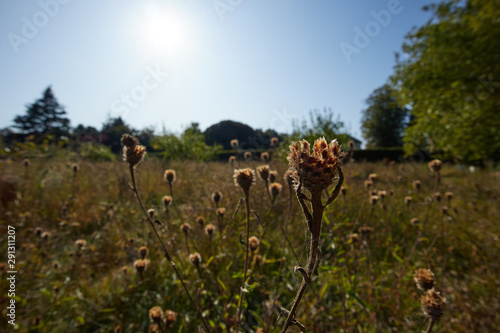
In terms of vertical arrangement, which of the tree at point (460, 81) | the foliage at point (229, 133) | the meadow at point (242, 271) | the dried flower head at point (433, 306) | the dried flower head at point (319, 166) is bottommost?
the meadow at point (242, 271)

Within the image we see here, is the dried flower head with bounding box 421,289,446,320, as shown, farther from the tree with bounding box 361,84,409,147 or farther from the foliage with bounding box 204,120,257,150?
the tree with bounding box 361,84,409,147

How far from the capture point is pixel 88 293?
6.42ft

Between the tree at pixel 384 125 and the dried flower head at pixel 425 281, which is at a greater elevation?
the tree at pixel 384 125

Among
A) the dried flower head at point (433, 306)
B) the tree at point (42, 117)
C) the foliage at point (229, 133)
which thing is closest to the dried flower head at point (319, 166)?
the dried flower head at point (433, 306)

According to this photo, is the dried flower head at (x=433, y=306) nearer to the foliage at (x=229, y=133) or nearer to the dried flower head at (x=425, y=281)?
the dried flower head at (x=425, y=281)

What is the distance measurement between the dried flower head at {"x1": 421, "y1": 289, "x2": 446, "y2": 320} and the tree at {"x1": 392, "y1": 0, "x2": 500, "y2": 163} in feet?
36.7

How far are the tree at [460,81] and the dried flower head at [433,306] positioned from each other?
1118 centimetres

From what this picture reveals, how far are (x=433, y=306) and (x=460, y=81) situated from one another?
1325cm

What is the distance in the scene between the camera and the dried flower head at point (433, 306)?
0.86 metres

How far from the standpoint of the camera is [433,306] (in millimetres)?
874

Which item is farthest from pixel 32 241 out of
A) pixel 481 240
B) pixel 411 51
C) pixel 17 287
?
pixel 411 51

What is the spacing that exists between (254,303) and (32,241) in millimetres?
2968

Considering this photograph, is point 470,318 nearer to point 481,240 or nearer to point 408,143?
point 481,240

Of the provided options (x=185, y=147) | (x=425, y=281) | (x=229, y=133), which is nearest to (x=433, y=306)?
(x=425, y=281)
